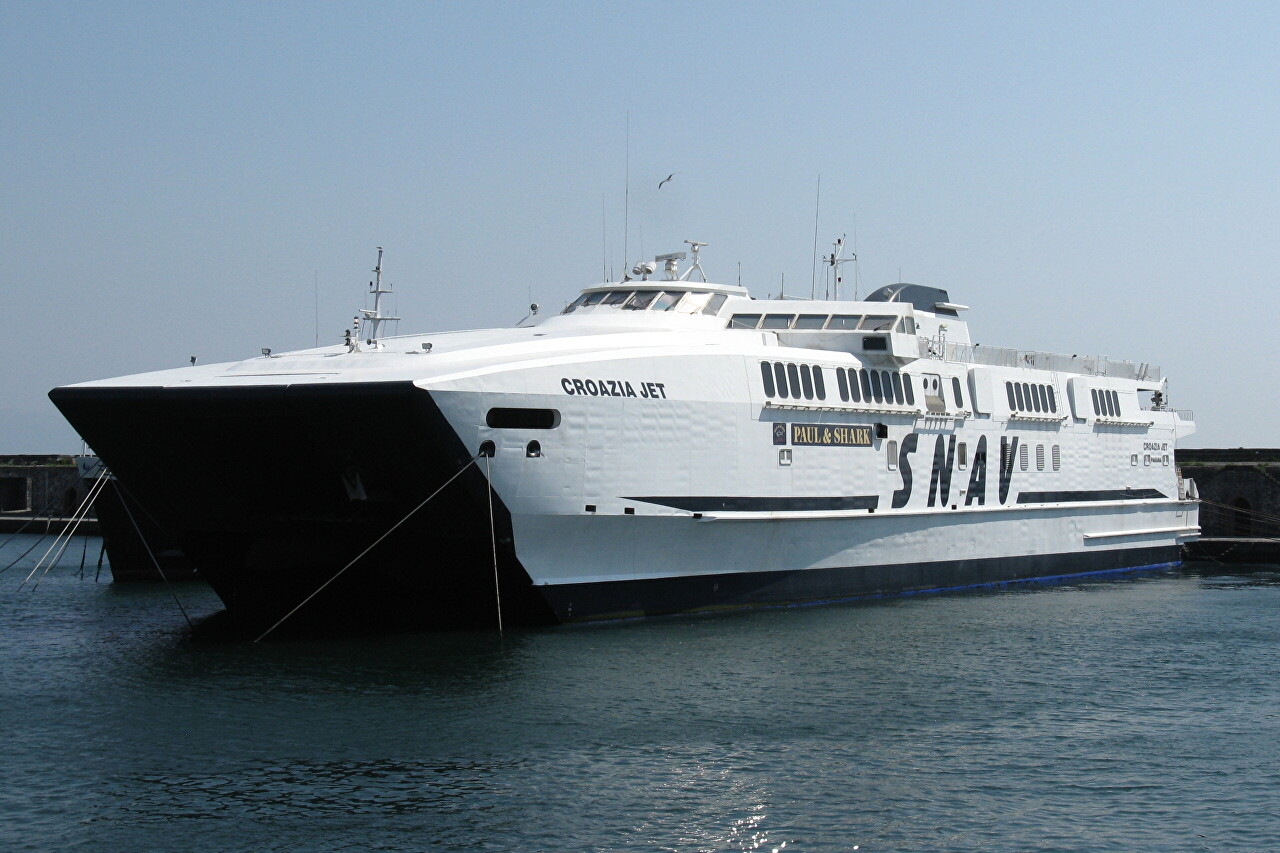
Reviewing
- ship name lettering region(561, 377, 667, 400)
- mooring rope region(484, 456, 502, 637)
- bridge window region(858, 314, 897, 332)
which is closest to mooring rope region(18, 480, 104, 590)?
mooring rope region(484, 456, 502, 637)

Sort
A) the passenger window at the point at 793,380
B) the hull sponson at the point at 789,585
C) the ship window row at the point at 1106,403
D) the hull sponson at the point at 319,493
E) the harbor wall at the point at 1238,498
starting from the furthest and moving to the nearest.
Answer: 1. the harbor wall at the point at 1238,498
2. the ship window row at the point at 1106,403
3. the passenger window at the point at 793,380
4. the hull sponson at the point at 789,585
5. the hull sponson at the point at 319,493

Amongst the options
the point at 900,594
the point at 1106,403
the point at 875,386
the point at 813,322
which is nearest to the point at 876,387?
the point at 875,386

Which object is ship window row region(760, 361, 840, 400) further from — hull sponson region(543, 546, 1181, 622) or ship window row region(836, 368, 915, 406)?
hull sponson region(543, 546, 1181, 622)

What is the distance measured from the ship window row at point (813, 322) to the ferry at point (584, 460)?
0.15 ft

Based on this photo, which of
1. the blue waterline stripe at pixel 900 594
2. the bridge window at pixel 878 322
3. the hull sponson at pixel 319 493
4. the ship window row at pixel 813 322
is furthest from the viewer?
the bridge window at pixel 878 322

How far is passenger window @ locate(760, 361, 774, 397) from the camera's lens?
24703mm

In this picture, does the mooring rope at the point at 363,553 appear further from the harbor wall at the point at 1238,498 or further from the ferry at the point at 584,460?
the harbor wall at the point at 1238,498

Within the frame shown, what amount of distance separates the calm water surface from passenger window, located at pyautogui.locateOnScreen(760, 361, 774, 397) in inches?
160

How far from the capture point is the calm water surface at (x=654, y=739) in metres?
13.1

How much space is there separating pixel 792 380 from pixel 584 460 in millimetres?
5306

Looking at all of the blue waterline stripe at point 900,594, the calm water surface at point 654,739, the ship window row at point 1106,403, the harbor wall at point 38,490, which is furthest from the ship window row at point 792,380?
the harbor wall at point 38,490

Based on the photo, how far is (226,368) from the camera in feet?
74.5

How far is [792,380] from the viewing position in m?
25.3

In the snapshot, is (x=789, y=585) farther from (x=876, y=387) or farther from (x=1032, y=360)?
(x=1032, y=360)
